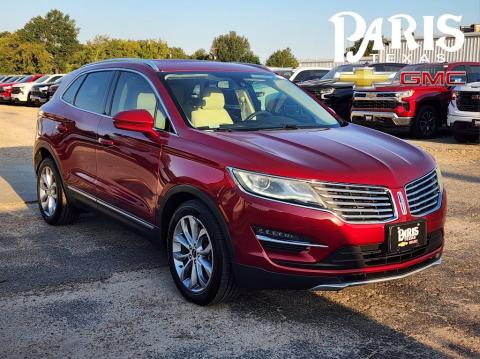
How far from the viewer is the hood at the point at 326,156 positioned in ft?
11.9

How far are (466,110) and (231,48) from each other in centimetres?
7496

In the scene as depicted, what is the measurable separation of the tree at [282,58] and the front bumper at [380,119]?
54.3 metres

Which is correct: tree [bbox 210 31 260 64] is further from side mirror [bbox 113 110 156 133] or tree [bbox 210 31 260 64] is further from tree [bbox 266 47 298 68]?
side mirror [bbox 113 110 156 133]

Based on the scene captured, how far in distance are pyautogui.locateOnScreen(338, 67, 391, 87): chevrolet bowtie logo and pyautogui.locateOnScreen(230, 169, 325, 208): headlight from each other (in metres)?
13.9

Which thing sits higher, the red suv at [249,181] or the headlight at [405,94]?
the headlight at [405,94]

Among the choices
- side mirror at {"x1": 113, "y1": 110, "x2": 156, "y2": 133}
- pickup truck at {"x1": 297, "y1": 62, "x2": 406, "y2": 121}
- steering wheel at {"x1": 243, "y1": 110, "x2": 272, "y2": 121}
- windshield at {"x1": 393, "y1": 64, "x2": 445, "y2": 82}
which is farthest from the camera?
pickup truck at {"x1": 297, "y1": 62, "x2": 406, "y2": 121}

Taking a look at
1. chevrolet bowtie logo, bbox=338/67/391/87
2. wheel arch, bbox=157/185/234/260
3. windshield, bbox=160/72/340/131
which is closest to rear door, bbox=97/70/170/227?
wheel arch, bbox=157/185/234/260

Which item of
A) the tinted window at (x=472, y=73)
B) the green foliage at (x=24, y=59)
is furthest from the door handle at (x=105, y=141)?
the green foliage at (x=24, y=59)

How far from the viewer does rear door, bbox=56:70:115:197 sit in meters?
5.34

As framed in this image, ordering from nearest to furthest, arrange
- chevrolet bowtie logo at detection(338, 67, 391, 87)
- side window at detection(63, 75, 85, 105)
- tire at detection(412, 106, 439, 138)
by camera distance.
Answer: side window at detection(63, 75, 85, 105) < tire at detection(412, 106, 439, 138) < chevrolet bowtie logo at detection(338, 67, 391, 87)

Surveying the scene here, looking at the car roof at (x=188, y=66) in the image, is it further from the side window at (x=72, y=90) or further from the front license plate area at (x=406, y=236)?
the front license plate area at (x=406, y=236)

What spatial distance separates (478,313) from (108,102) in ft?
11.5

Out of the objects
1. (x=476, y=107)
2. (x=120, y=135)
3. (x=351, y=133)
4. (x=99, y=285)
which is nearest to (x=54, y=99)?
(x=120, y=135)

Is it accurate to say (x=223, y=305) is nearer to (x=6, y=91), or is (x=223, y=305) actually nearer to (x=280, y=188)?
(x=280, y=188)
